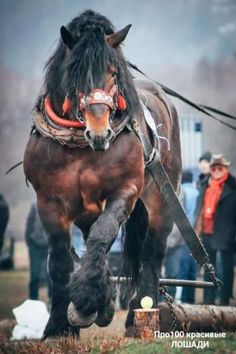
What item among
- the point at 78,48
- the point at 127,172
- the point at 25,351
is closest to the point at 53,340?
the point at 25,351

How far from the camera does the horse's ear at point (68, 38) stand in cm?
666

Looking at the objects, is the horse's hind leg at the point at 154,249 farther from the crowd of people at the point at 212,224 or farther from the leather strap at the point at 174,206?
the crowd of people at the point at 212,224

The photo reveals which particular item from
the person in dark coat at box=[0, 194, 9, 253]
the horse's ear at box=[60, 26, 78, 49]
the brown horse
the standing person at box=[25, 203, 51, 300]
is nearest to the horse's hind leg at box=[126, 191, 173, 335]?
the brown horse

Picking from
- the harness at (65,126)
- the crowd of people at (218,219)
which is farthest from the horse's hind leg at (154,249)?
the crowd of people at (218,219)

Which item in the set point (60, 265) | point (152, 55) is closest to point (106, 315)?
point (60, 265)

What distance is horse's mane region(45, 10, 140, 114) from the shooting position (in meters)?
6.58

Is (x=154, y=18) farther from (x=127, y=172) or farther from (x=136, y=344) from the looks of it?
(x=136, y=344)

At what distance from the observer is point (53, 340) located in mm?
6805

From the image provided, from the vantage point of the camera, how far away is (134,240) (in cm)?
784

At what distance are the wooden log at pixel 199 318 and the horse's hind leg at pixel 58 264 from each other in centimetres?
68

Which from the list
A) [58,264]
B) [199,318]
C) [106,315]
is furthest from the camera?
[199,318]

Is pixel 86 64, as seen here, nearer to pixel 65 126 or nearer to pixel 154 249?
pixel 65 126

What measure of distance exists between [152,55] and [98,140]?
5422 mm

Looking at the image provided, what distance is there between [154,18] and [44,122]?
3804 millimetres
